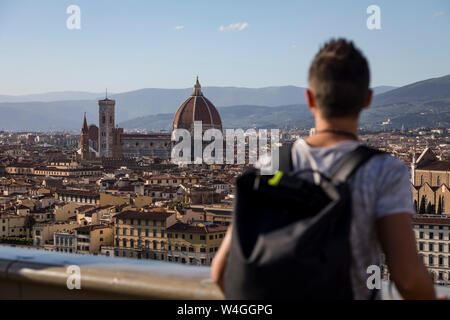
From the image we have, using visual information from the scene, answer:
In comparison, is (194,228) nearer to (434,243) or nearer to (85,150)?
(434,243)

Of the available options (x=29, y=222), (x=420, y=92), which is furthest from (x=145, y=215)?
(x=420, y=92)

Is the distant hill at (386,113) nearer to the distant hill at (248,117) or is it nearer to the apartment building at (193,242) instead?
the distant hill at (248,117)

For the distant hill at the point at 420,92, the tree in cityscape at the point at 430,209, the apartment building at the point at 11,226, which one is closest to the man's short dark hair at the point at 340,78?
the apartment building at the point at 11,226

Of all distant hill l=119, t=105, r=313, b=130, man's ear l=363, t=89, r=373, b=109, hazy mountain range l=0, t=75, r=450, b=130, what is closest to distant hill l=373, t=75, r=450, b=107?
hazy mountain range l=0, t=75, r=450, b=130

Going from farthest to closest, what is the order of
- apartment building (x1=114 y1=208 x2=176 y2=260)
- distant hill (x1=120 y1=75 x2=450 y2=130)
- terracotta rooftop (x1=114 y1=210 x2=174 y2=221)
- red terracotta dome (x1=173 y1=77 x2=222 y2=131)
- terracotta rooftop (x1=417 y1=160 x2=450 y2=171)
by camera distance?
1. distant hill (x1=120 y1=75 x2=450 y2=130)
2. red terracotta dome (x1=173 y1=77 x2=222 y2=131)
3. terracotta rooftop (x1=417 y1=160 x2=450 y2=171)
4. terracotta rooftop (x1=114 y1=210 x2=174 y2=221)
5. apartment building (x1=114 y1=208 x2=176 y2=260)

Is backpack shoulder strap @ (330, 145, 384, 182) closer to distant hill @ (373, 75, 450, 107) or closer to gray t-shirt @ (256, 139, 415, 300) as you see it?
gray t-shirt @ (256, 139, 415, 300)

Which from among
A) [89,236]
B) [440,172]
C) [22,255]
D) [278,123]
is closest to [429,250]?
[89,236]
